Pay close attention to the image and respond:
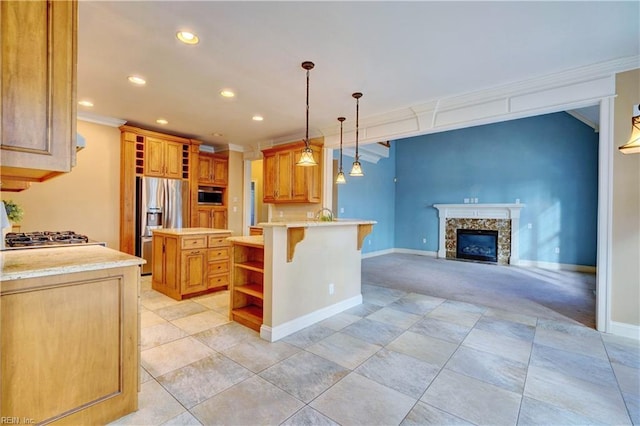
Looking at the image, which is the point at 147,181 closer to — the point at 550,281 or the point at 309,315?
the point at 309,315

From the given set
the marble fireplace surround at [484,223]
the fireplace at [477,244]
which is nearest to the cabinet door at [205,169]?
the marble fireplace surround at [484,223]

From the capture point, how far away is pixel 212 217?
20.7 feet

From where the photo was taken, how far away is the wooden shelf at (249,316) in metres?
2.92

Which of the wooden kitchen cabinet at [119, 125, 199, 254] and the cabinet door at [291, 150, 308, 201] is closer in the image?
the wooden kitchen cabinet at [119, 125, 199, 254]

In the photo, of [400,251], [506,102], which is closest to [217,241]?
[506,102]

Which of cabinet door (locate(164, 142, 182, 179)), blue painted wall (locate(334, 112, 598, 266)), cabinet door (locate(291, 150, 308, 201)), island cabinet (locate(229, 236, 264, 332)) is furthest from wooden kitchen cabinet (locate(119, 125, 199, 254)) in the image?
blue painted wall (locate(334, 112, 598, 266))

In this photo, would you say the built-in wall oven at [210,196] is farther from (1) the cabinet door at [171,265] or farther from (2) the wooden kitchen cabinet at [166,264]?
(1) the cabinet door at [171,265]

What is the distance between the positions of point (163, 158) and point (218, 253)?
2403 mm

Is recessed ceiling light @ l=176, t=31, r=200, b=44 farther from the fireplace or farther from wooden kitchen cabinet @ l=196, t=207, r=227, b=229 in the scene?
the fireplace

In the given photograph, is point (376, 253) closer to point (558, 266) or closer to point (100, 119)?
point (558, 266)

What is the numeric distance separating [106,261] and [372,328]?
2427 millimetres

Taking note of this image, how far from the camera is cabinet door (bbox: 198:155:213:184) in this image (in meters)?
6.16

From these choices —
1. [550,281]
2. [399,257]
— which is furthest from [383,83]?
[399,257]

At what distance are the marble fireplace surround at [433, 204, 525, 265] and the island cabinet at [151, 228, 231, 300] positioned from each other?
5939 mm
